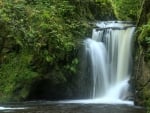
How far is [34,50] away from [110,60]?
317cm

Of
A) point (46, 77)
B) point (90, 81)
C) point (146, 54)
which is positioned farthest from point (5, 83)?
point (146, 54)

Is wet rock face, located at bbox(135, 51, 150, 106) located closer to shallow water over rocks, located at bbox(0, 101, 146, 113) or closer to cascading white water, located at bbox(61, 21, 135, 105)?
shallow water over rocks, located at bbox(0, 101, 146, 113)

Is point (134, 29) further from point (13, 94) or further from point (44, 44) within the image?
point (13, 94)

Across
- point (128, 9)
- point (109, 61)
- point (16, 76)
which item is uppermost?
point (128, 9)

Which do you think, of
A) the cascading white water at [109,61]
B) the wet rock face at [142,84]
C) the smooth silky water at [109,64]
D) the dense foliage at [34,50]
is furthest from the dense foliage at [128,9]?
the wet rock face at [142,84]

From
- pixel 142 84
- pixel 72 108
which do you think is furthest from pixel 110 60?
pixel 72 108

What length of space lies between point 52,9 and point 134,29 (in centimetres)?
359

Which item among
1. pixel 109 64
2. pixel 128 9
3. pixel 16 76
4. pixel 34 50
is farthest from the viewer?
pixel 128 9

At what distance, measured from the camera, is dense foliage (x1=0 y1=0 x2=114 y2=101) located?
50.2ft

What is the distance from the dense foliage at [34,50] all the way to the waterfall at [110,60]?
2.48ft

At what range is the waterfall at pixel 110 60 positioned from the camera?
52.1ft

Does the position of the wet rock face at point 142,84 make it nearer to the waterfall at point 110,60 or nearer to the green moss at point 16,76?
the waterfall at point 110,60

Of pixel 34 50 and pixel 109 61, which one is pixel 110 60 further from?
pixel 34 50

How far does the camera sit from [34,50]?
1560 centimetres
